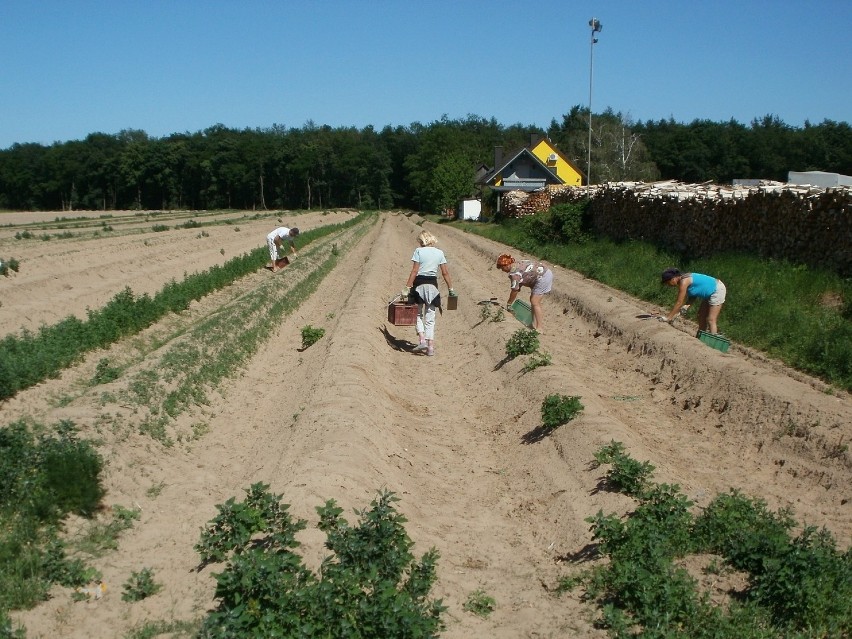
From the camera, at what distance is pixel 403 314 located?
13711 mm

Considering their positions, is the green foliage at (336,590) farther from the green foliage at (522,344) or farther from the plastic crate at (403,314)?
the plastic crate at (403,314)

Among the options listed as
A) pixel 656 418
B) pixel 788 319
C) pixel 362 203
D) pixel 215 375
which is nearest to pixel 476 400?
pixel 656 418

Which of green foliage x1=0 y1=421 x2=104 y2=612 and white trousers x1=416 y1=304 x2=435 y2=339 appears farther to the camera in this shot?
white trousers x1=416 y1=304 x2=435 y2=339

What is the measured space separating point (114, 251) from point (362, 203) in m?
86.4

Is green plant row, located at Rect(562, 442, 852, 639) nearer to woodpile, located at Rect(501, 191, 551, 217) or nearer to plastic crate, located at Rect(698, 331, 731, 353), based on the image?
plastic crate, located at Rect(698, 331, 731, 353)

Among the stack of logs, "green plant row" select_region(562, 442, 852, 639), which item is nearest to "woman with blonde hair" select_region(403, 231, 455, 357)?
"green plant row" select_region(562, 442, 852, 639)

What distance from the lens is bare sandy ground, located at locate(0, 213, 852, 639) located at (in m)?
6.38

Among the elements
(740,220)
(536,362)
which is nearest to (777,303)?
(740,220)

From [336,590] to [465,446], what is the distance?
214 inches

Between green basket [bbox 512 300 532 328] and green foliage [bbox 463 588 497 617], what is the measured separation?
33.6ft

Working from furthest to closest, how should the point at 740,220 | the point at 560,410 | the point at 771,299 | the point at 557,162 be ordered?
the point at 557,162 < the point at 740,220 < the point at 771,299 < the point at 560,410

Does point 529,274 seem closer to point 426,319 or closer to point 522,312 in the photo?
point 426,319

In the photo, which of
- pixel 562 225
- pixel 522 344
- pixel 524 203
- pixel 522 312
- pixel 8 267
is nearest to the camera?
pixel 522 344

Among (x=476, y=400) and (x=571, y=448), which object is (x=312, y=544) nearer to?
(x=571, y=448)
